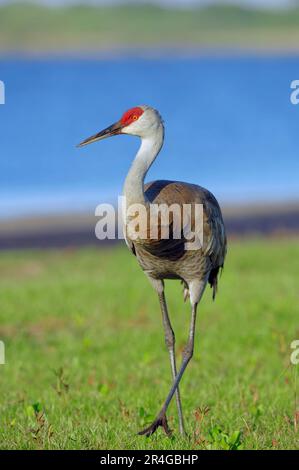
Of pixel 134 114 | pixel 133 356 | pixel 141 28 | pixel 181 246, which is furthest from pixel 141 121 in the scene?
pixel 141 28

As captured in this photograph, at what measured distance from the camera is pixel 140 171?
585cm

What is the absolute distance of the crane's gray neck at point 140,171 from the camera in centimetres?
584

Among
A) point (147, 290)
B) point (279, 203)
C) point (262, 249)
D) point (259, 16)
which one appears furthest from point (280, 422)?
point (259, 16)

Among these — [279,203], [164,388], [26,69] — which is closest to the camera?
[164,388]

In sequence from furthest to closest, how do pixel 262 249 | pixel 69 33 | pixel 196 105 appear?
pixel 69 33, pixel 196 105, pixel 262 249

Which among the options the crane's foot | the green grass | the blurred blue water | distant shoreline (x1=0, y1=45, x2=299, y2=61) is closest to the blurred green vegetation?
distant shoreline (x1=0, y1=45, x2=299, y2=61)

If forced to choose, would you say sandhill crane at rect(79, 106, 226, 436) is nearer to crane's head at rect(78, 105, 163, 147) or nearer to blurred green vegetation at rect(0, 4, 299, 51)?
crane's head at rect(78, 105, 163, 147)

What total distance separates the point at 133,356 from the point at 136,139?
21552 millimetres

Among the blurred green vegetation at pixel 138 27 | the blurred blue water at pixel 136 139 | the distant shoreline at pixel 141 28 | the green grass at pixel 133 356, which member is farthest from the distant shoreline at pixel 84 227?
the blurred green vegetation at pixel 138 27

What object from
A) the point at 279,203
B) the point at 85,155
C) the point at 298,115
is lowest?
the point at 279,203

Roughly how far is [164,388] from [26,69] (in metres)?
47.9

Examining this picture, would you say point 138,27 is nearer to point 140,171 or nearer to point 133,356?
point 133,356

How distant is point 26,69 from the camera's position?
5431 centimetres
